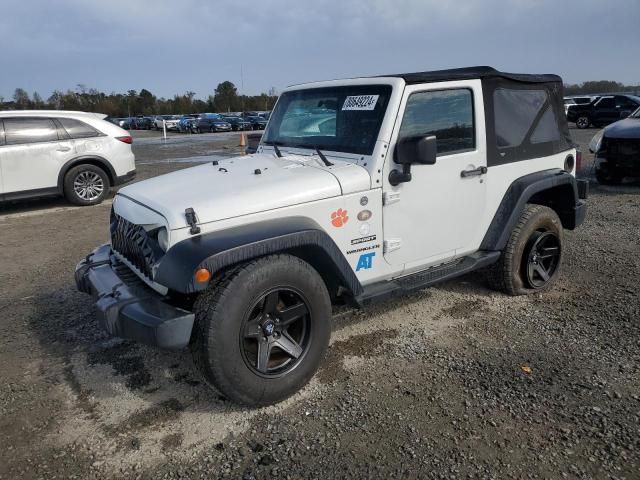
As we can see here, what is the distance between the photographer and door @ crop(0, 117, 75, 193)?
8438 mm

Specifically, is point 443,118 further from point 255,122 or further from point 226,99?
point 226,99

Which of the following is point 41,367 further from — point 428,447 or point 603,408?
point 603,408

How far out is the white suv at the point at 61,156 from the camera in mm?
8492

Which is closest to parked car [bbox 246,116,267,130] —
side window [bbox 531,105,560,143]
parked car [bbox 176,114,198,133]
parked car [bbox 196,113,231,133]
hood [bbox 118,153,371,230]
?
parked car [bbox 196,113,231,133]

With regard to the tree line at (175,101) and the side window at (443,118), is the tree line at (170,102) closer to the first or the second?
the tree line at (175,101)

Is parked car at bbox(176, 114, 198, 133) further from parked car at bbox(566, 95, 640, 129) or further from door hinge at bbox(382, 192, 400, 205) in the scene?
door hinge at bbox(382, 192, 400, 205)

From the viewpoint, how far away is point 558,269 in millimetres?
4871

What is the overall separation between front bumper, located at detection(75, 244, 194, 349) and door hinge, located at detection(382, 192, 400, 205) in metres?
1.51

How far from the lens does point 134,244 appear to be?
332 cm

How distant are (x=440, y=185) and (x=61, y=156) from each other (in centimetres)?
749

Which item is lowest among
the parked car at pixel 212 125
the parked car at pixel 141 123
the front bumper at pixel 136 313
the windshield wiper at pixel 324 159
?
the front bumper at pixel 136 313

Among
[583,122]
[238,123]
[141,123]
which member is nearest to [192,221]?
[583,122]

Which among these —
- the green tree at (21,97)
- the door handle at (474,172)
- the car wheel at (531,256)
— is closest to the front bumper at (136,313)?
the door handle at (474,172)

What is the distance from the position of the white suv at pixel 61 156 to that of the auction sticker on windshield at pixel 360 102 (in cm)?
692
